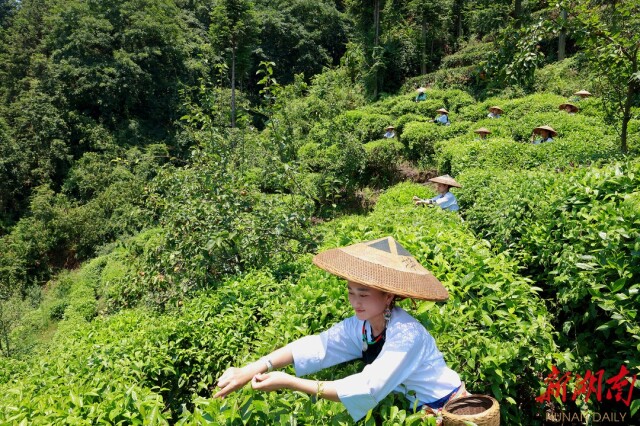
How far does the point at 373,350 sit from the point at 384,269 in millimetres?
426

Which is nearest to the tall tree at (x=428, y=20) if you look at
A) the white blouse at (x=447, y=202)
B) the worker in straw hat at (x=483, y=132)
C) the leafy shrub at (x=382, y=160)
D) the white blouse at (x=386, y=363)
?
the leafy shrub at (x=382, y=160)

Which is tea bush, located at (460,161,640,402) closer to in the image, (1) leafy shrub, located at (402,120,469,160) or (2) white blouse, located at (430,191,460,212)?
(2) white blouse, located at (430,191,460,212)

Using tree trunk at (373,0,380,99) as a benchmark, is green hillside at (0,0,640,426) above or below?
below

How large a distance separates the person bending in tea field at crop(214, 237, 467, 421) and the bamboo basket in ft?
0.34

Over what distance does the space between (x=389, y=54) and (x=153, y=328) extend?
2358 centimetres

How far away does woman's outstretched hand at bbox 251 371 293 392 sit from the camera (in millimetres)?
1637

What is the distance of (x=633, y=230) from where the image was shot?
2.37 m

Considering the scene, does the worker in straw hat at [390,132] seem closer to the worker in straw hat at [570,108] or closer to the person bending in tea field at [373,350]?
the worker in straw hat at [570,108]

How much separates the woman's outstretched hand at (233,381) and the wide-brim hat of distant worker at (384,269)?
59cm

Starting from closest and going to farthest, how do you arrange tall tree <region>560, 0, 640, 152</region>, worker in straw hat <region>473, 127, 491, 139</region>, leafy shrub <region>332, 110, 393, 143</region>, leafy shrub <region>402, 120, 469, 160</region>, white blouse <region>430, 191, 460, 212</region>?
tall tree <region>560, 0, 640, 152</region>
white blouse <region>430, 191, 460, 212</region>
worker in straw hat <region>473, 127, 491, 139</region>
leafy shrub <region>402, 120, 469, 160</region>
leafy shrub <region>332, 110, 393, 143</region>

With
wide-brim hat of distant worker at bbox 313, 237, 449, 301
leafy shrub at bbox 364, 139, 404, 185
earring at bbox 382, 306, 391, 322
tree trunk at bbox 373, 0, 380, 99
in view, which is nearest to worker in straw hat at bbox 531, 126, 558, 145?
leafy shrub at bbox 364, 139, 404, 185

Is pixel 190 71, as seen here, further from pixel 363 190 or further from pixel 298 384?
pixel 298 384

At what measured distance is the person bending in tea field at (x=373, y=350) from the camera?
63.5 inches

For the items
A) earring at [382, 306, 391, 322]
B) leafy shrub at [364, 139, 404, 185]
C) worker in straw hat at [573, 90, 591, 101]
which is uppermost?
worker in straw hat at [573, 90, 591, 101]
